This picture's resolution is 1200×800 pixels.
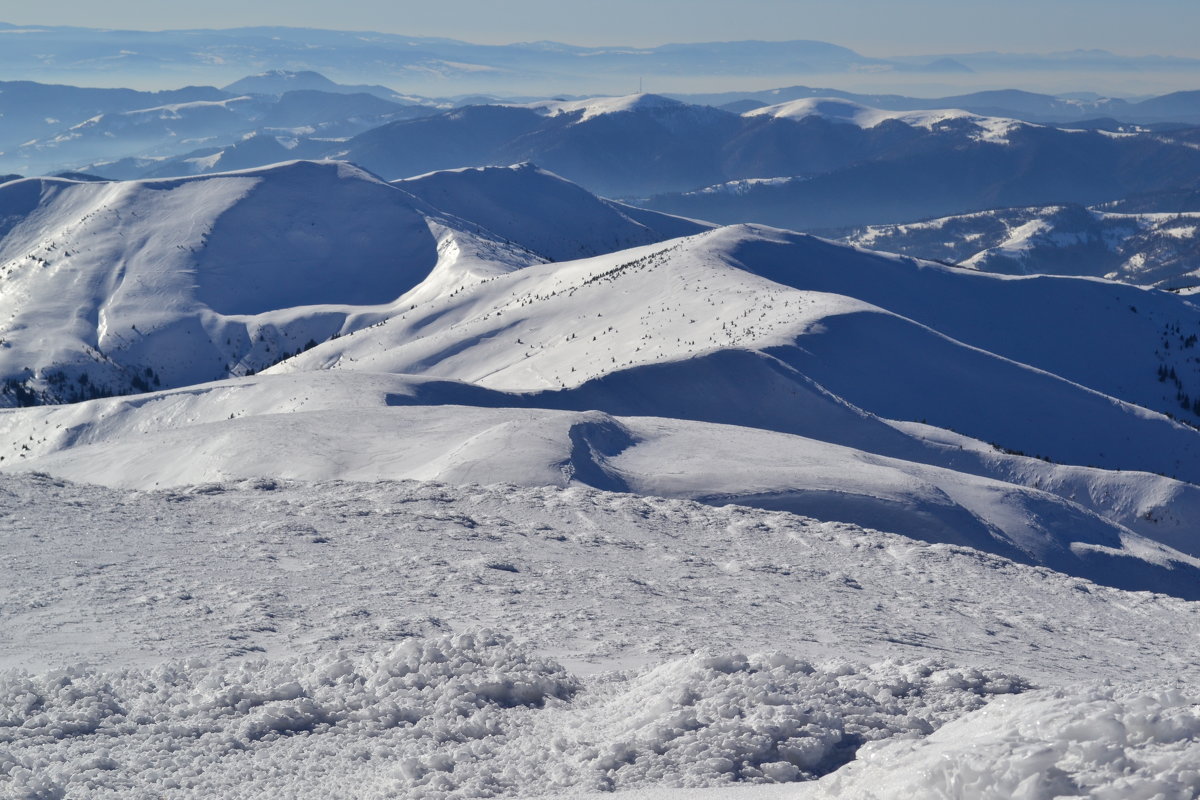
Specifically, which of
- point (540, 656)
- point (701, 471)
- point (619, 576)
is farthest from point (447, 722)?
point (701, 471)

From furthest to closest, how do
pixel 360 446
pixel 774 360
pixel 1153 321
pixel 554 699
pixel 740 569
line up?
1. pixel 1153 321
2. pixel 774 360
3. pixel 360 446
4. pixel 740 569
5. pixel 554 699

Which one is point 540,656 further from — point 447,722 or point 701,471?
point 701,471

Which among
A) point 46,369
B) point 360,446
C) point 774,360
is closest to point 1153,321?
point 774,360

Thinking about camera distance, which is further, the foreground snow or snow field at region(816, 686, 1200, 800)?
the foreground snow

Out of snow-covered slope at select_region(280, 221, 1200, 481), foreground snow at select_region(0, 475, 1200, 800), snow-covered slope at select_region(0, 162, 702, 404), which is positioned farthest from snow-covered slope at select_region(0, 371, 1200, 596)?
snow-covered slope at select_region(0, 162, 702, 404)

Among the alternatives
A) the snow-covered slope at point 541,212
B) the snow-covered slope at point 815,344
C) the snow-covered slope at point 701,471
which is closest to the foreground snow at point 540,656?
the snow-covered slope at point 701,471

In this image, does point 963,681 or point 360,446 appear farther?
point 360,446

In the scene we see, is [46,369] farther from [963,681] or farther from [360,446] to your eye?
[963,681]

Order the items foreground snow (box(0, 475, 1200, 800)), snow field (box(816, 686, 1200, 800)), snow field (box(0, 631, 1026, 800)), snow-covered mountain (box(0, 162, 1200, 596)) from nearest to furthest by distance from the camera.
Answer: snow field (box(816, 686, 1200, 800)) < foreground snow (box(0, 475, 1200, 800)) < snow field (box(0, 631, 1026, 800)) < snow-covered mountain (box(0, 162, 1200, 596))

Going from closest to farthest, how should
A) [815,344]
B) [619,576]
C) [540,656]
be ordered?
[540,656] < [619,576] < [815,344]

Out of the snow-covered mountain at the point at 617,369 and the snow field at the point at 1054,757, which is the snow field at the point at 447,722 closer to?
the snow field at the point at 1054,757

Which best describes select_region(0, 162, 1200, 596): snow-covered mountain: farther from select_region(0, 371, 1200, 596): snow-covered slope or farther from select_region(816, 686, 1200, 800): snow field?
select_region(816, 686, 1200, 800): snow field
